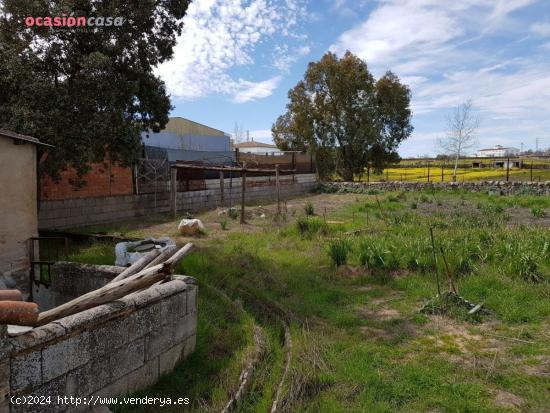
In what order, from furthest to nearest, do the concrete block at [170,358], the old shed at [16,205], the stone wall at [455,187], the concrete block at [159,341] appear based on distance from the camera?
the stone wall at [455,187]
the old shed at [16,205]
the concrete block at [170,358]
the concrete block at [159,341]

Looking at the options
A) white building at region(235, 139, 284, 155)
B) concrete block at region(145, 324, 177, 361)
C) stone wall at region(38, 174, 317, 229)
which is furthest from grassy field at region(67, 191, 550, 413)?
white building at region(235, 139, 284, 155)

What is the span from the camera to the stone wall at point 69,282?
5164mm

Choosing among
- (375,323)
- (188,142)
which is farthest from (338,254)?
(188,142)

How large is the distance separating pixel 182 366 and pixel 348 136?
29207mm

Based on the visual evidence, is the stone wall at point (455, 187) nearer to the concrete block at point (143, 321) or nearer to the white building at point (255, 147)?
the concrete block at point (143, 321)

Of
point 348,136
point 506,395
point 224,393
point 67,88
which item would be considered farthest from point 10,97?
point 348,136

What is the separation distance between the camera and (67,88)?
29.5 ft

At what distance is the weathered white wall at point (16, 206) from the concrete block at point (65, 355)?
3.68 meters

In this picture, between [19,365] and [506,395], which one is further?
[506,395]

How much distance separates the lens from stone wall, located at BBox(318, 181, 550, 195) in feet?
75.0

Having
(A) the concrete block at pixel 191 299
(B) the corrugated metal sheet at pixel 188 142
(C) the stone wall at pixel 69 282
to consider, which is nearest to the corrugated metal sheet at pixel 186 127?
(B) the corrugated metal sheet at pixel 188 142

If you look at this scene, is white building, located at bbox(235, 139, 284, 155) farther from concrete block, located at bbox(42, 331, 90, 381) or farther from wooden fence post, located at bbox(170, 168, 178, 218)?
concrete block, located at bbox(42, 331, 90, 381)

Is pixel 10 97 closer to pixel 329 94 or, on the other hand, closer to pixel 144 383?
pixel 144 383

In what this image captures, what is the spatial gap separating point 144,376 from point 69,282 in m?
2.17
